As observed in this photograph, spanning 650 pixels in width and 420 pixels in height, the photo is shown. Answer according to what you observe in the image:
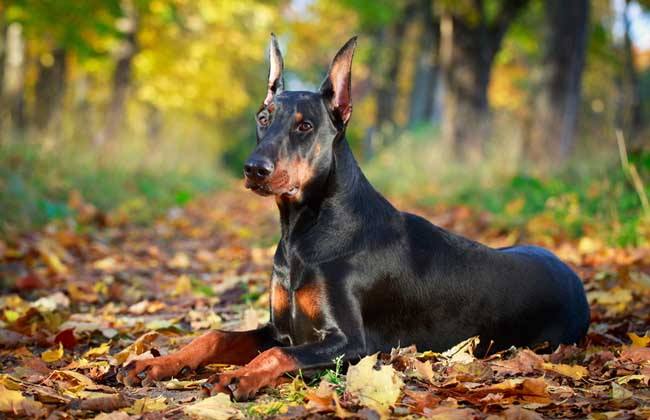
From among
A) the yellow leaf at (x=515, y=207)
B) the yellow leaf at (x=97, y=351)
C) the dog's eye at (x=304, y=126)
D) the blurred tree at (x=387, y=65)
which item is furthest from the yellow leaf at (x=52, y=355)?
the blurred tree at (x=387, y=65)

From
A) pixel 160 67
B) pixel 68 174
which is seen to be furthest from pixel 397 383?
pixel 160 67

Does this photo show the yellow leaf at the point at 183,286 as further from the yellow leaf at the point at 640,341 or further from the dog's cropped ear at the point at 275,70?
the yellow leaf at the point at 640,341

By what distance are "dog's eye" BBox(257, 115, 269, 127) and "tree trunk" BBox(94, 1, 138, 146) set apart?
1467 centimetres

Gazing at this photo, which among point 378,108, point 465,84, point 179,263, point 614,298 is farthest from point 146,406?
point 378,108

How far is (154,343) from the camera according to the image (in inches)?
177

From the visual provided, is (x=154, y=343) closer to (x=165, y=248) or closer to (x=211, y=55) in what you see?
(x=165, y=248)

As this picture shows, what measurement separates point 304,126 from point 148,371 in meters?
1.41

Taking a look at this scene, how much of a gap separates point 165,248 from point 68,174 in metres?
3.65

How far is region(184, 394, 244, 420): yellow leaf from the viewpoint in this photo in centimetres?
291

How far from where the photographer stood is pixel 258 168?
139 inches

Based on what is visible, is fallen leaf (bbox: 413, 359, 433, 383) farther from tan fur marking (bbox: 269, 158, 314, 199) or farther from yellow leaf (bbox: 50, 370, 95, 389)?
yellow leaf (bbox: 50, 370, 95, 389)

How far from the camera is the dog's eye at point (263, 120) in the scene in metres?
3.99

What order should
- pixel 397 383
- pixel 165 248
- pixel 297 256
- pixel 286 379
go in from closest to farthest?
pixel 397 383 → pixel 286 379 → pixel 297 256 → pixel 165 248

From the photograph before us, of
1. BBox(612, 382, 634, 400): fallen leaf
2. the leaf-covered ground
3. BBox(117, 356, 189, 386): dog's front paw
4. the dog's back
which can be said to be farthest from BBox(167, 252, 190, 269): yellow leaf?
BBox(612, 382, 634, 400): fallen leaf
